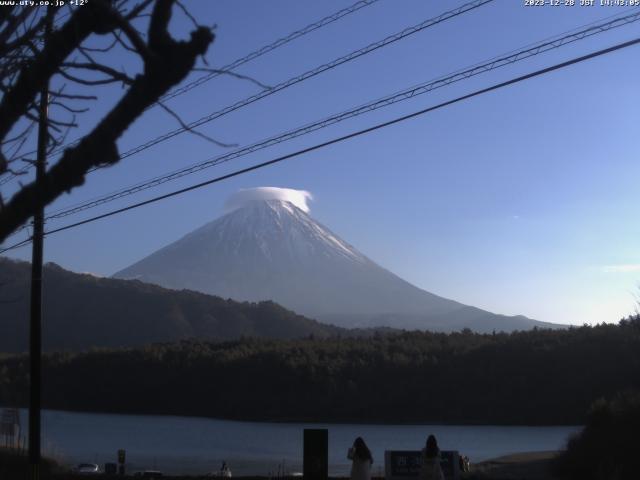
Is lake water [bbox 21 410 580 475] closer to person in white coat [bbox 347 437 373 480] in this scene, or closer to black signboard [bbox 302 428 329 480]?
black signboard [bbox 302 428 329 480]

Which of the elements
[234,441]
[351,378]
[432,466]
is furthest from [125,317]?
[432,466]

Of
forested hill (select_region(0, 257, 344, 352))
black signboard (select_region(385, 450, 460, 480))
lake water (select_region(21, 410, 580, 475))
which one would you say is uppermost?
forested hill (select_region(0, 257, 344, 352))

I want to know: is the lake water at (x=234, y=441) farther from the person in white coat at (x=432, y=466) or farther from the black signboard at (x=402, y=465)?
the person in white coat at (x=432, y=466)

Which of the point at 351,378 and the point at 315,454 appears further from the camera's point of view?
the point at 351,378

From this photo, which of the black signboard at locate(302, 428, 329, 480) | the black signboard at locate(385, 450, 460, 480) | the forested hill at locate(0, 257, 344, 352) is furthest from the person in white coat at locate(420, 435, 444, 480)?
the forested hill at locate(0, 257, 344, 352)

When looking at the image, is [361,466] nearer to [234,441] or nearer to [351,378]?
[234,441]

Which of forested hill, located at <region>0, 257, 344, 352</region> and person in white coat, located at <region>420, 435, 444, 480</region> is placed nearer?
person in white coat, located at <region>420, 435, 444, 480</region>
